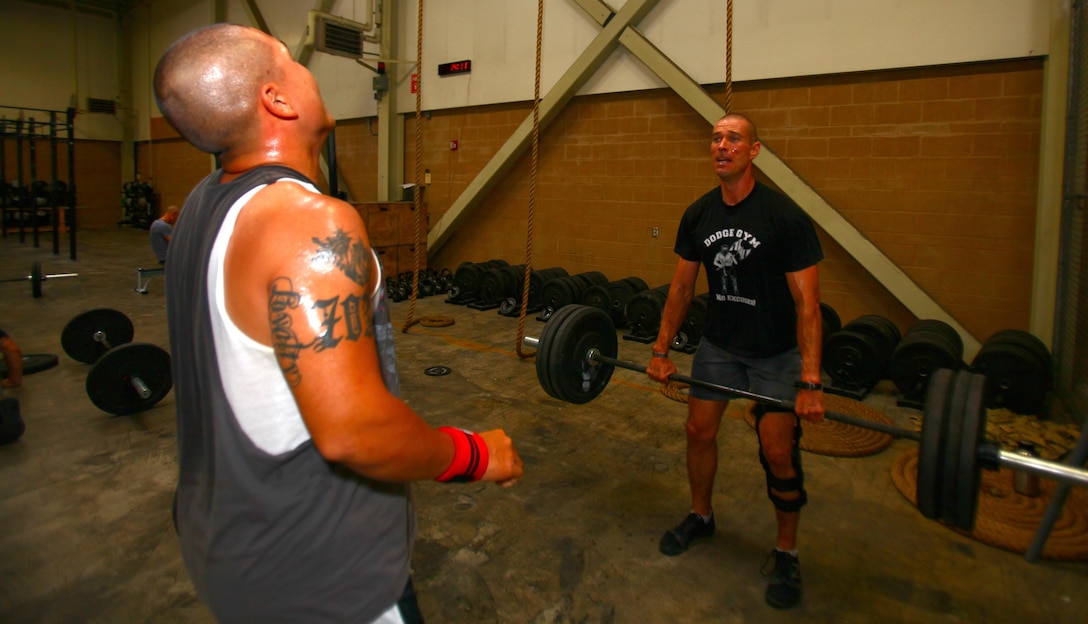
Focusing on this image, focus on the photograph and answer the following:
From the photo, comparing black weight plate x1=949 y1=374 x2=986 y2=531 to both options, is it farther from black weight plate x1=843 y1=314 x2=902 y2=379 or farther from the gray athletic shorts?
black weight plate x1=843 y1=314 x2=902 y2=379

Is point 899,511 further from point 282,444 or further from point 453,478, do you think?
point 282,444

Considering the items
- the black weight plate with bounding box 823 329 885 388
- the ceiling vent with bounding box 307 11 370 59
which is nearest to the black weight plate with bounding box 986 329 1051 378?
the black weight plate with bounding box 823 329 885 388

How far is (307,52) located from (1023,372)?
835cm

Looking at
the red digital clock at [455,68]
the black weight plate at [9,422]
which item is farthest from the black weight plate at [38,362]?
the red digital clock at [455,68]

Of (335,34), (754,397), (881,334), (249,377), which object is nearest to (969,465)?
(754,397)

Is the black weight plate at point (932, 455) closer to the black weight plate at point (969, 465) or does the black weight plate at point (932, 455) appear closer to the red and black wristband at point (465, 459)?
the black weight plate at point (969, 465)

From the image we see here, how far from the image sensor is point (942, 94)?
13.5 ft

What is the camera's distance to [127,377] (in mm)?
3225

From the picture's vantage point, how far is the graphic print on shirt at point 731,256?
1941mm

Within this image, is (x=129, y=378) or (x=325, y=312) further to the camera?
(x=129, y=378)

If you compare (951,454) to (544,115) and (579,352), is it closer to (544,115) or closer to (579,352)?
(579,352)

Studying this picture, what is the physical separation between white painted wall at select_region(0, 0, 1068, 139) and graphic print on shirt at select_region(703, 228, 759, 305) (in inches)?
124

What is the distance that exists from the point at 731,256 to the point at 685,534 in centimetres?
94

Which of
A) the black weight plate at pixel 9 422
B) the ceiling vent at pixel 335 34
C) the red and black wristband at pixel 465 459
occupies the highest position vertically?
the ceiling vent at pixel 335 34
